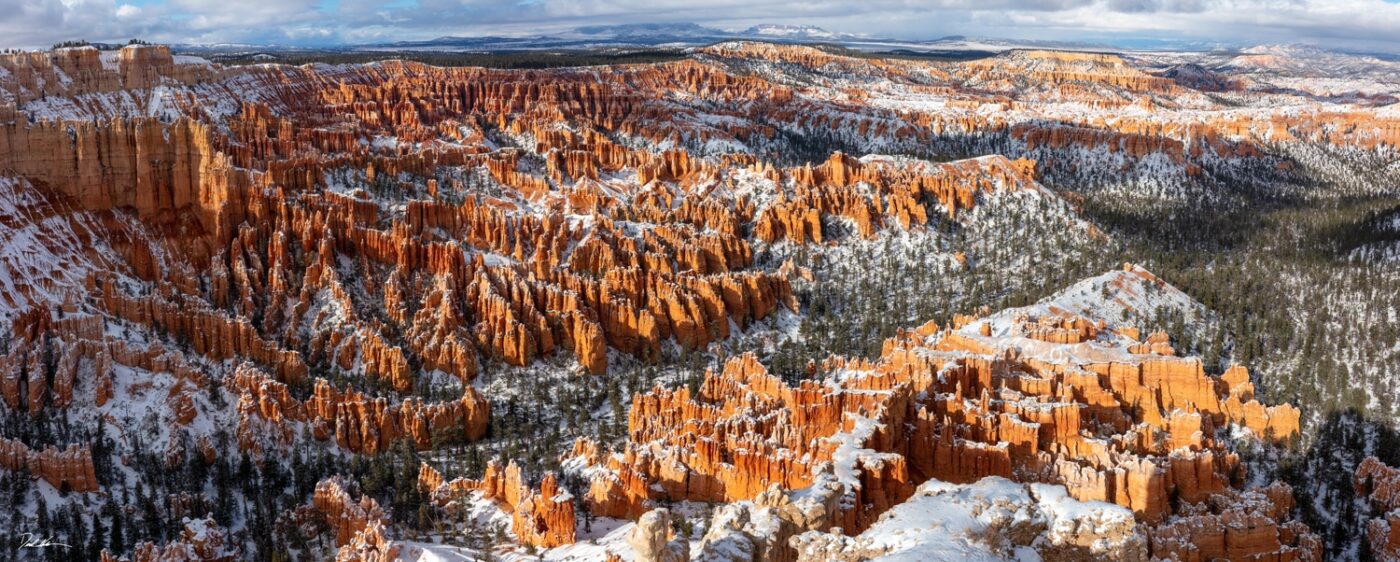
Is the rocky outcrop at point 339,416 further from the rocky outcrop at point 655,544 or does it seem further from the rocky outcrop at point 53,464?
the rocky outcrop at point 655,544

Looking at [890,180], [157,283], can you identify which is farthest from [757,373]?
[890,180]

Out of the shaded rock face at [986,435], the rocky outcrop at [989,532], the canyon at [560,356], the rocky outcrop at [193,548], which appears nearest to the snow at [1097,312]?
the shaded rock face at [986,435]

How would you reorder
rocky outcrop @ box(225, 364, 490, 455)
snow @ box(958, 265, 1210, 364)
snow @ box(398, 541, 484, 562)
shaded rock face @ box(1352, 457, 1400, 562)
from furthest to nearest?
rocky outcrop @ box(225, 364, 490, 455) → snow @ box(958, 265, 1210, 364) → shaded rock face @ box(1352, 457, 1400, 562) → snow @ box(398, 541, 484, 562)

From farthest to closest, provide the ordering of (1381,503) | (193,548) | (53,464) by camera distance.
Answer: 1. (53,464)
2. (1381,503)
3. (193,548)

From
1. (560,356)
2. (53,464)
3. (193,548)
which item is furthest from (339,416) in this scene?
(560,356)

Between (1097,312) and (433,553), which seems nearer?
(433,553)

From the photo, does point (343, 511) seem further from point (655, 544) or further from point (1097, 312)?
point (1097, 312)

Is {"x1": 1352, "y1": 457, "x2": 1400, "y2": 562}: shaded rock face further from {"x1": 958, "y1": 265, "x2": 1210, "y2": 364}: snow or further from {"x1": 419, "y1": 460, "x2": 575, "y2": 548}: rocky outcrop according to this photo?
{"x1": 419, "y1": 460, "x2": 575, "y2": 548}: rocky outcrop

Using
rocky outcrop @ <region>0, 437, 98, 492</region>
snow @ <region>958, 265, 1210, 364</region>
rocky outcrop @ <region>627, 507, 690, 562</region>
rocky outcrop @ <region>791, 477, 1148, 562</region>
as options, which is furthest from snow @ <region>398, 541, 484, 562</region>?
snow @ <region>958, 265, 1210, 364</region>
